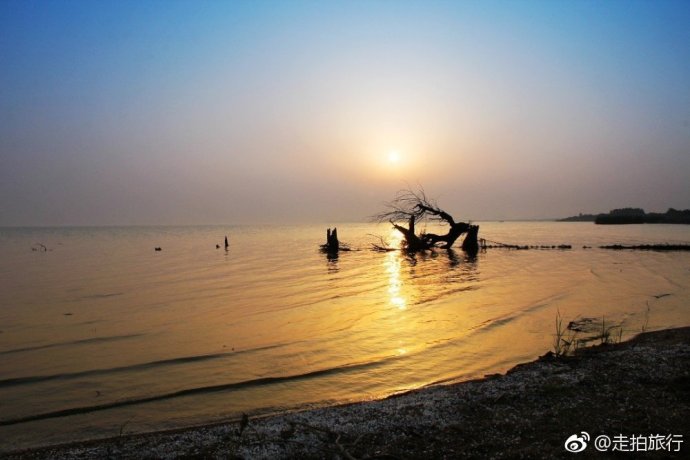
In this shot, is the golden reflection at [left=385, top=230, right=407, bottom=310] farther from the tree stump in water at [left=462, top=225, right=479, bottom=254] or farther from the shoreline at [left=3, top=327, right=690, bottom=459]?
the tree stump in water at [left=462, top=225, right=479, bottom=254]

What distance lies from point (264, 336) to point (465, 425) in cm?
789

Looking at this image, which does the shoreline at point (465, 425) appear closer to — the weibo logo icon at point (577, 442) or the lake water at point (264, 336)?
the weibo logo icon at point (577, 442)

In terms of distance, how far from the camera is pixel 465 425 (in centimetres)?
565

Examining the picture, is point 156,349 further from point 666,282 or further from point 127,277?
point 666,282

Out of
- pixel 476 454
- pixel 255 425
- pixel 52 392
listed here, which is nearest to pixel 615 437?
pixel 476 454

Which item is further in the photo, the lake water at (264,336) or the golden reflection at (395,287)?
the golden reflection at (395,287)

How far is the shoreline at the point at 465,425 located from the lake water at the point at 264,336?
4.64ft

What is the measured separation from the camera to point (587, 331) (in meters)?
12.0

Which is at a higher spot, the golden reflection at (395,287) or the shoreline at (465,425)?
the shoreline at (465,425)

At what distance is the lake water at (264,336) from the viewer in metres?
7.96

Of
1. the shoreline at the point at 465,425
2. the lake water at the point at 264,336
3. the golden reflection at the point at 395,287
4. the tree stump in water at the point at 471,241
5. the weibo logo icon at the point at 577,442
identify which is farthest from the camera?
the tree stump in water at the point at 471,241

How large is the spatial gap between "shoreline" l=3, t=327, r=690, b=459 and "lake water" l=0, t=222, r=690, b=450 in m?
1.41

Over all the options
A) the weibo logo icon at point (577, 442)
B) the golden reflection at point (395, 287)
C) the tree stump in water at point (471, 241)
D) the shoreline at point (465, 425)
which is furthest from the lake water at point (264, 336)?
the tree stump in water at point (471, 241)

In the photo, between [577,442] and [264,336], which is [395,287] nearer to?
[264,336]
